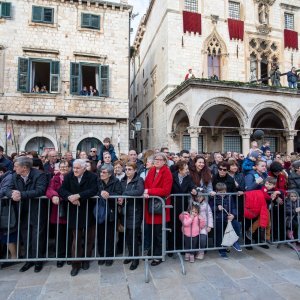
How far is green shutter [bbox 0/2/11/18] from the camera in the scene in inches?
555

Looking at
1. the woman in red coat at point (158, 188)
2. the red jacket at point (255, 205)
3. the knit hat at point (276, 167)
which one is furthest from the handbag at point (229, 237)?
the knit hat at point (276, 167)

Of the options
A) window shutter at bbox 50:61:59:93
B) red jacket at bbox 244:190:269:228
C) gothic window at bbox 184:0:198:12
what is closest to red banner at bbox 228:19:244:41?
gothic window at bbox 184:0:198:12

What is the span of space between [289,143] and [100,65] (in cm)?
1229

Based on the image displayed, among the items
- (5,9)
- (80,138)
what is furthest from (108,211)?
(5,9)

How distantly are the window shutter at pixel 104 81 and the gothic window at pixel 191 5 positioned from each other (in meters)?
7.65

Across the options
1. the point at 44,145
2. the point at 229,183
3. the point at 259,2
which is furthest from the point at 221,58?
the point at 229,183

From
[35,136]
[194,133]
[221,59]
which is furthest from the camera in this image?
[221,59]

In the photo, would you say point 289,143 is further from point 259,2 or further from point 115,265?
point 115,265

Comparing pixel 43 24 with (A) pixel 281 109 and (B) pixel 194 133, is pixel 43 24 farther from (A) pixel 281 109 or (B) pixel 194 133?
(A) pixel 281 109

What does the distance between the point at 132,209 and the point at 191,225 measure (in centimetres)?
107

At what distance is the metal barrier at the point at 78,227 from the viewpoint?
4113 millimetres

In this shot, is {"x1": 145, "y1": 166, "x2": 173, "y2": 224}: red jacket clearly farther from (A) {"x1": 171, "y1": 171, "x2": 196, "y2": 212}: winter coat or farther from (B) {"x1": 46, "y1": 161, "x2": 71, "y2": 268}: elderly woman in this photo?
(B) {"x1": 46, "y1": 161, "x2": 71, "y2": 268}: elderly woman

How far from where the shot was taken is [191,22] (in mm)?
17766

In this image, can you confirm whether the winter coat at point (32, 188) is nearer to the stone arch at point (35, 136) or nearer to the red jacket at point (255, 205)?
the red jacket at point (255, 205)
